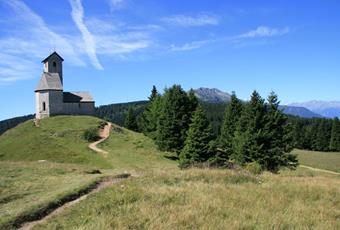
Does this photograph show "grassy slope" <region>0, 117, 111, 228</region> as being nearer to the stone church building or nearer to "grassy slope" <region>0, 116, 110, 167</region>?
"grassy slope" <region>0, 116, 110, 167</region>

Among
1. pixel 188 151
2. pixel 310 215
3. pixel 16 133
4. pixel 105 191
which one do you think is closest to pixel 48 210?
pixel 105 191

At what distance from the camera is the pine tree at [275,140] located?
1734 inches

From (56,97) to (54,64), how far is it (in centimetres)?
998

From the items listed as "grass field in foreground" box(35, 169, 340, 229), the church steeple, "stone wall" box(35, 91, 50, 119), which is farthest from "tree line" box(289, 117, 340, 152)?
"grass field in foreground" box(35, 169, 340, 229)

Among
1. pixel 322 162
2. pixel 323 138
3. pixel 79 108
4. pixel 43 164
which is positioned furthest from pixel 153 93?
pixel 323 138

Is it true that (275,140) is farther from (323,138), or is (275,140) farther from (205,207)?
(323,138)

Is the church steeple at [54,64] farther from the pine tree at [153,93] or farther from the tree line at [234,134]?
the tree line at [234,134]

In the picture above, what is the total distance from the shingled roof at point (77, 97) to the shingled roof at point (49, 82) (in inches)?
119

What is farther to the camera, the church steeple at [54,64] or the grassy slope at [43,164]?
the church steeple at [54,64]

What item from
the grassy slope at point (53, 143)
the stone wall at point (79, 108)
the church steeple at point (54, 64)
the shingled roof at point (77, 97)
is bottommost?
the grassy slope at point (53, 143)

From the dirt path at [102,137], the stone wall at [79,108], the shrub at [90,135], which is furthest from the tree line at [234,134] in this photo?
the stone wall at [79,108]

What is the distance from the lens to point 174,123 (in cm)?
5928

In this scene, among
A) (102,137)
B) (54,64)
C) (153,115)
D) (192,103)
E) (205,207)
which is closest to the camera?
(205,207)

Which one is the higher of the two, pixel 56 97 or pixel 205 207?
pixel 56 97
